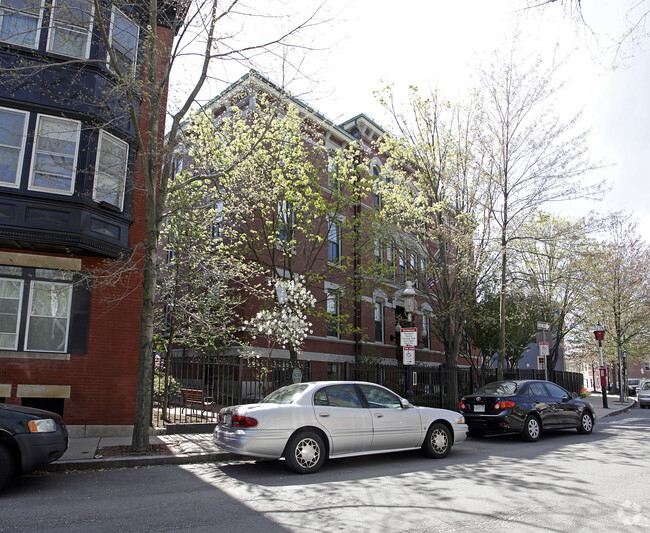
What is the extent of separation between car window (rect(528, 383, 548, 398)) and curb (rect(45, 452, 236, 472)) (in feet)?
25.2

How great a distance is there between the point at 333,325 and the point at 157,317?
8.42 metres

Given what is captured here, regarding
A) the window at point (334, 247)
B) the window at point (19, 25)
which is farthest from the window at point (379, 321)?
the window at point (19, 25)

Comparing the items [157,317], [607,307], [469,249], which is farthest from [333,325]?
[607,307]

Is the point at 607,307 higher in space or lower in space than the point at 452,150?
lower

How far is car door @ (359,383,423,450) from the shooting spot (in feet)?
28.2

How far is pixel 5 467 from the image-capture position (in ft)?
20.4

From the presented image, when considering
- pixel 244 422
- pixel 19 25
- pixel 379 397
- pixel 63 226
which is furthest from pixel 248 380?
pixel 19 25

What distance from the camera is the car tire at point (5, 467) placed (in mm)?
6188

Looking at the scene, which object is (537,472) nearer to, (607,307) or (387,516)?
(387,516)

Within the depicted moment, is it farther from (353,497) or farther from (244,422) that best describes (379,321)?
(353,497)

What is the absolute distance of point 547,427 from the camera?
1218 centimetres

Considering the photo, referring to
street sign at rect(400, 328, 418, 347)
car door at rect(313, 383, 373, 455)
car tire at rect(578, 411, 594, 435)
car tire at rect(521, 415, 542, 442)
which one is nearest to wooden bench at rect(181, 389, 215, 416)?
street sign at rect(400, 328, 418, 347)

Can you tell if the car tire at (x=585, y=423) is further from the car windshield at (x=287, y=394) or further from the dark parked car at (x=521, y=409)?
the car windshield at (x=287, y=394)

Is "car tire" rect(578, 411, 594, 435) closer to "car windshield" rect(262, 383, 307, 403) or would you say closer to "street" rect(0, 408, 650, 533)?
"street" rect(0, 408, 650, 533)
